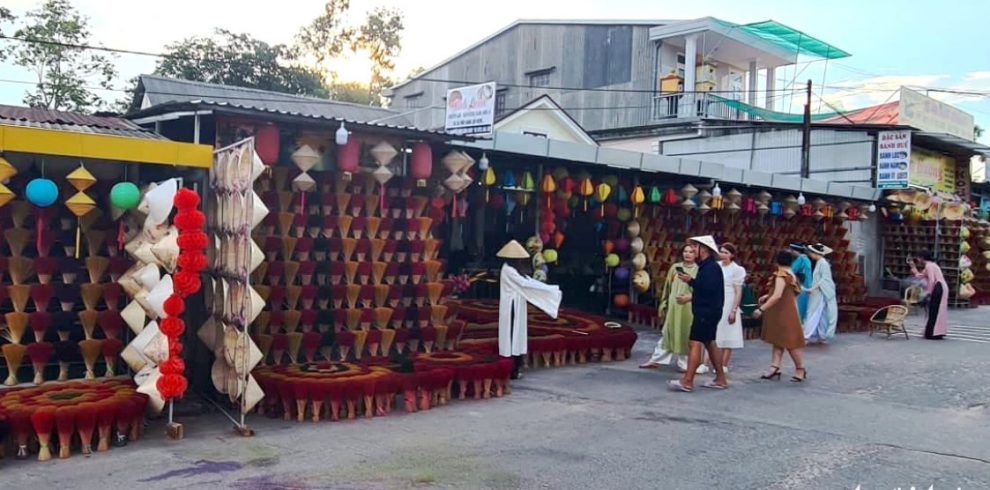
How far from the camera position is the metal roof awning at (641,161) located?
418 inches

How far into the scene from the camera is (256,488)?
4961mm

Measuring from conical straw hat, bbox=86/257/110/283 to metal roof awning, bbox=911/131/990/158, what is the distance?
19714 millimetres

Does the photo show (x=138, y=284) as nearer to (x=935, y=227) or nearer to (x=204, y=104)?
(x=204, y=104)

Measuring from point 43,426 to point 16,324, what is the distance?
6.45ft

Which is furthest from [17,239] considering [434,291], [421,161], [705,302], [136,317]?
[705,302]

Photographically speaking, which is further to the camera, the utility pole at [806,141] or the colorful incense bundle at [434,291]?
the utility pole at [806,141]

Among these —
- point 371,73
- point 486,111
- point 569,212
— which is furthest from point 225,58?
point 569,212

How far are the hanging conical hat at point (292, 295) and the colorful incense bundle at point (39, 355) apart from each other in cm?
217

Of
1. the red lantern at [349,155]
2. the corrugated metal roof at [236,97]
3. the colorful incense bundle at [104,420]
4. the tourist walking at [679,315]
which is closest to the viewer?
the colorful incense bundle at [104,420]

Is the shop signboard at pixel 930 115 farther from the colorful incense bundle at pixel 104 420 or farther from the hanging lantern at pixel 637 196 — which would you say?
the colorful incense bundle at pixel 104 420

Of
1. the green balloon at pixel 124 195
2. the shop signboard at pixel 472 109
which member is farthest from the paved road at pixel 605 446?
the shop signboard at pixel 472 109

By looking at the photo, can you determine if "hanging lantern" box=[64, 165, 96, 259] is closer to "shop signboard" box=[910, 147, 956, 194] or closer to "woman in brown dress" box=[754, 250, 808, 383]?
"woman in brown dress" box=[754, 250, 808, 383]

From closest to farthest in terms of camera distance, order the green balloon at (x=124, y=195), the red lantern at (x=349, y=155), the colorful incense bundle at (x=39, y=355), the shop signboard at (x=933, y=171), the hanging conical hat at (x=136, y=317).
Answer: the green balloon at (x=124, y=195), the hanging conical hat at (x=136, y=317), the colorful incense bundle at (x=39, y=355), the red lantern at (x=349, y=155), the shop signboard at (x=933, y=171)

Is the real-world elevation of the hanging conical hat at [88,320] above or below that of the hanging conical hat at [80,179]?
below
